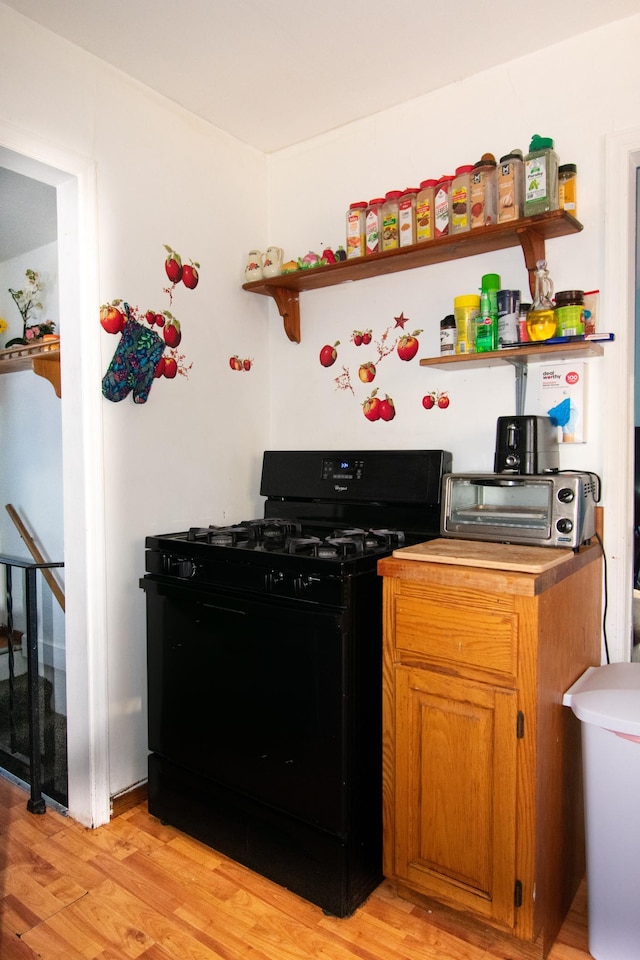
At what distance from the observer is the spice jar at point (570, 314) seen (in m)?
1.72

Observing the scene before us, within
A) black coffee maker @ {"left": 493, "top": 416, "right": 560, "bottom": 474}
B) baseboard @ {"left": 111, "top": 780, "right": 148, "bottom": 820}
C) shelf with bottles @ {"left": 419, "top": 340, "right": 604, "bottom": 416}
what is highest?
shelf with bottles @ {"left": 419, "top": 340, "right": 604, "bottom": 416}

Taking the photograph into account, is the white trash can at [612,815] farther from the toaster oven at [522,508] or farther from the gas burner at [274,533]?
the gas burner at [274,533]

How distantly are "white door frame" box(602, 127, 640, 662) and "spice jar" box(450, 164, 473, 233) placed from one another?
1.26 feet

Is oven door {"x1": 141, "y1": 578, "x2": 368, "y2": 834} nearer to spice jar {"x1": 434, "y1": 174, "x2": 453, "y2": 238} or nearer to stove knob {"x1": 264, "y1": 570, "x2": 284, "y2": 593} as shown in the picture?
stove knob {"x1": 264, "y1": 570, "x2": 284, "y2": 593}

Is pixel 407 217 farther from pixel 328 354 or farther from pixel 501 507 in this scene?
pixel 501 507

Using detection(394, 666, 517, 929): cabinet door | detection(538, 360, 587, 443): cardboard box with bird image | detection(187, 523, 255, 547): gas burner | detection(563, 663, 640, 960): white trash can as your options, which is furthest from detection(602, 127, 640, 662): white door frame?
detection(187, 523, 255, 547): gas burner

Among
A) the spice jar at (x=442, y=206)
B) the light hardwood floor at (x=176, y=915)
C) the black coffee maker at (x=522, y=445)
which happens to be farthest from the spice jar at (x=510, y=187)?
the light hardwood floor at (x=176, y=915)

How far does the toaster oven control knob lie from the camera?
5.25 ft

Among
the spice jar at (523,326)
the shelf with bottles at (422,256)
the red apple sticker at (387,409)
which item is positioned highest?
the shelf with bottles at (422,256)

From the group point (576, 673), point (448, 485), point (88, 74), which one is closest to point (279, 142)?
point (88, 74)

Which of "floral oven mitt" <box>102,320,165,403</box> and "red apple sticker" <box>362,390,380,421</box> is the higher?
"floral oven mitt" <box>102,320,165,403</box>

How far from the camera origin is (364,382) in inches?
92.0

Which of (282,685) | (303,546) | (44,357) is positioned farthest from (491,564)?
(44,357)

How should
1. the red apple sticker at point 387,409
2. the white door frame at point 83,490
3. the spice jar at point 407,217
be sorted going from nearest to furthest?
the white door frame at point 83,490 → the spice jar at point 407,217 → the red apple sticker at point 387,409
